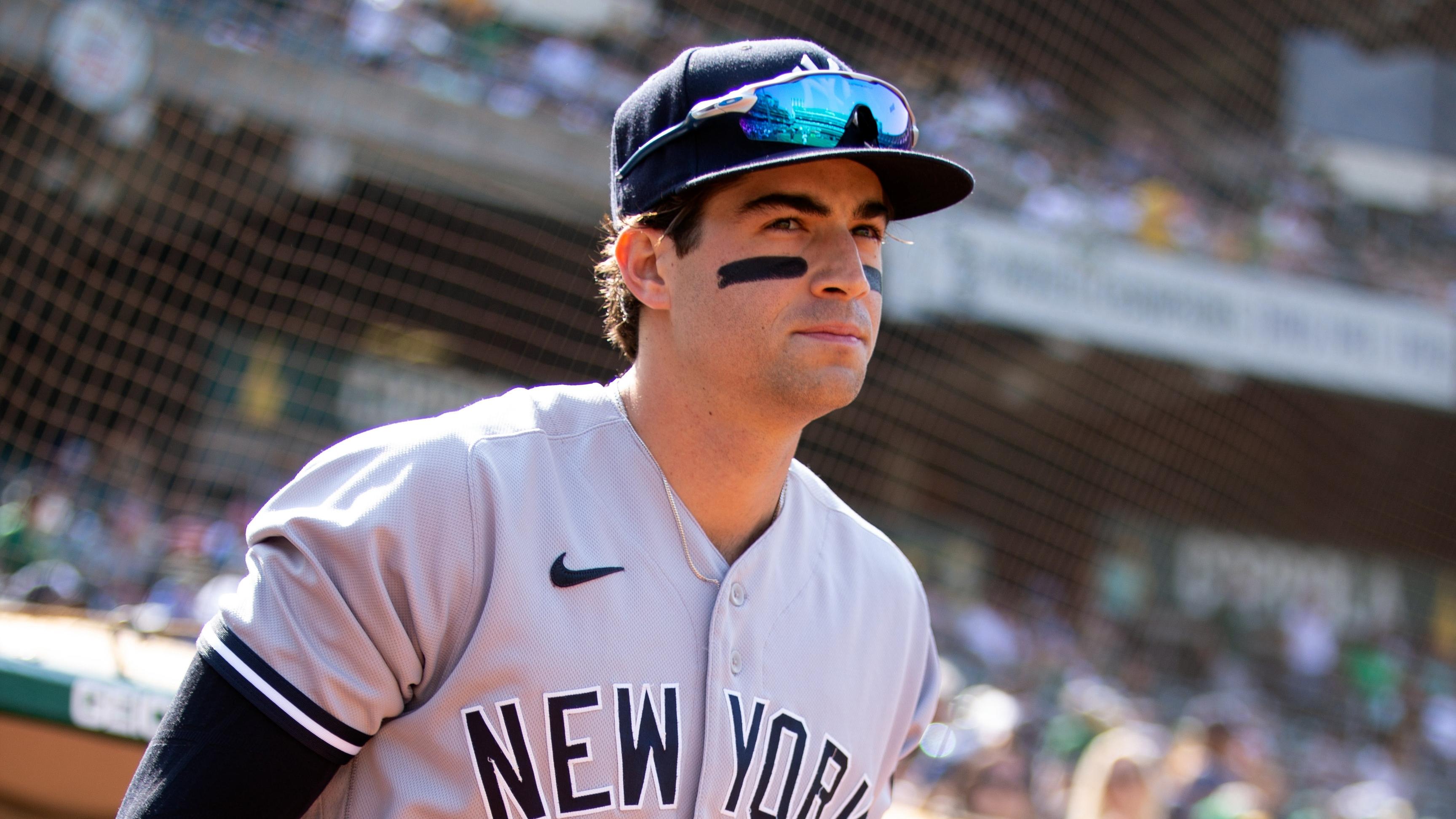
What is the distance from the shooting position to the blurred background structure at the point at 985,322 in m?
7.02

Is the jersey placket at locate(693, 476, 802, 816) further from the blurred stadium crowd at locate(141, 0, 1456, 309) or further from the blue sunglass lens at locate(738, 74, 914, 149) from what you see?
the blurred stadium crowd at locate(141, 0, 1456, 309)

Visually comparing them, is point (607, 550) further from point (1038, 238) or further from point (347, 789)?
Result: point (1038, 238)

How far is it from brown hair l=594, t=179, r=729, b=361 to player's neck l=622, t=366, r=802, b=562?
0.45 ft

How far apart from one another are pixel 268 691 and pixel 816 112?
0.75 metres

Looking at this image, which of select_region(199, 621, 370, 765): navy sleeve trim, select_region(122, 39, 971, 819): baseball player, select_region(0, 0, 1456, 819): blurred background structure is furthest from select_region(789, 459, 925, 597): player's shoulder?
select_region(0, 0, 1456, 819): blurred background structure

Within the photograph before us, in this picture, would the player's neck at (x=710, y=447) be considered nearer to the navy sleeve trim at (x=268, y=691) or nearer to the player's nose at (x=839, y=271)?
the player's nose at (x=839, y=271)

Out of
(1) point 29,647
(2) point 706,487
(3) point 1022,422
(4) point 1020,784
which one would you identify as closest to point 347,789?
(2) point 706,487

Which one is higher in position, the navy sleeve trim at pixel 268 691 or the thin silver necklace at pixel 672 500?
the thin silver necklace at pixel 672 500

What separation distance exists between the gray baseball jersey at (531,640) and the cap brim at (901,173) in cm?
31

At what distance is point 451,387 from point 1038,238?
15.5 ft

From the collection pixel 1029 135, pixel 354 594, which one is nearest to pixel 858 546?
pixel 354 594

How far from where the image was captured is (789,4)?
9633 mm

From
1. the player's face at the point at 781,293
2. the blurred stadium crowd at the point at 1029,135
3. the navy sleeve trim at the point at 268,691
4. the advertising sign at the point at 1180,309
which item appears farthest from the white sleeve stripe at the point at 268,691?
the advertising sign at the point at 1180,309

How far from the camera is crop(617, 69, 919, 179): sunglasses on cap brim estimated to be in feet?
3.97
